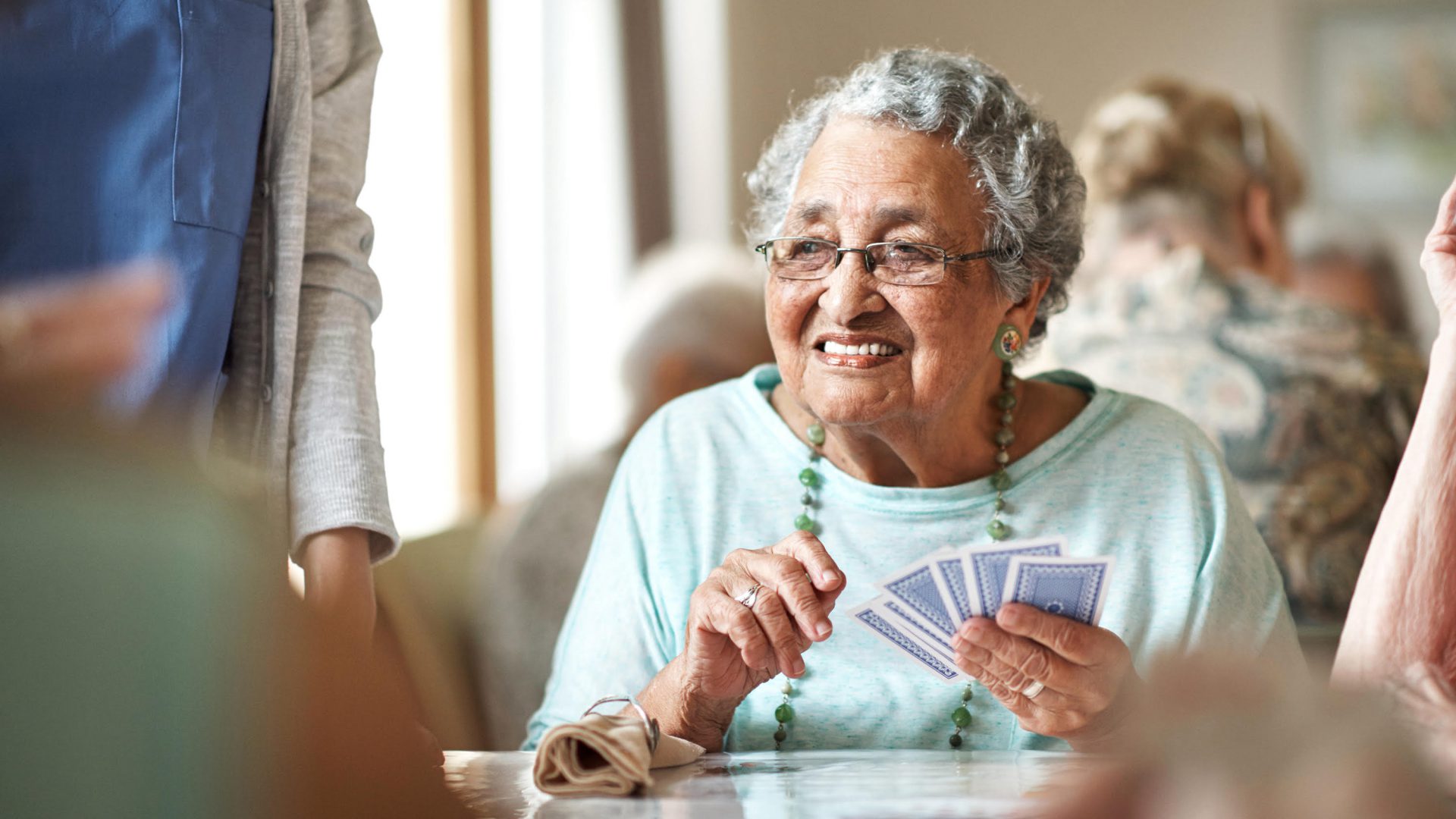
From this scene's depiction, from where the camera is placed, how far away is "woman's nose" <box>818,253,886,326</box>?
171cm

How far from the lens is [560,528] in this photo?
2.72 m

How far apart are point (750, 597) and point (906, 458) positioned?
0.45m

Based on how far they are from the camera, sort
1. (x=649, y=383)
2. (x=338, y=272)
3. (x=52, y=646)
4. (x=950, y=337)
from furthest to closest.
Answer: (x=649, y=383) < (x=950, y=337) < (x=338, y=272) < (x=52, y=646)

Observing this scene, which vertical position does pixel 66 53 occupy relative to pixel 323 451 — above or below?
above

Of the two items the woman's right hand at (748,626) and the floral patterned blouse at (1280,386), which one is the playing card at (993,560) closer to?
the woman's right hand at (748,626)

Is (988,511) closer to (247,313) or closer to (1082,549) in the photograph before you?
(1082,549)

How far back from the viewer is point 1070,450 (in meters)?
1.84

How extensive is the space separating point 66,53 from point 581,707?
941 mm

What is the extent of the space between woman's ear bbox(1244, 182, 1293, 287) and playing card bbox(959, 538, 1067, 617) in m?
2.20

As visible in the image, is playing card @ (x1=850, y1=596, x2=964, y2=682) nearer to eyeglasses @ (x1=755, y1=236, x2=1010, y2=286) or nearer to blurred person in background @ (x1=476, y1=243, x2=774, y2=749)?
eyeglasses @ (x1=755, y1=236, x2=1010, y2=286)

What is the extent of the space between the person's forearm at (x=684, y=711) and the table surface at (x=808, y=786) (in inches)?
4.5

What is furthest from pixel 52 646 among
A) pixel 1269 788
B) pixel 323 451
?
pixel 323 451

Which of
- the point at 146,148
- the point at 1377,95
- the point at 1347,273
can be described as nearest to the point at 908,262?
the point at 146,148

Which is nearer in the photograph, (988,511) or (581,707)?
(581,707)
